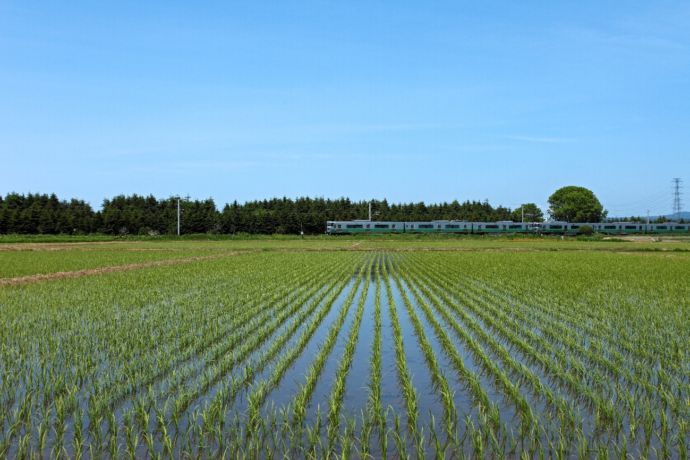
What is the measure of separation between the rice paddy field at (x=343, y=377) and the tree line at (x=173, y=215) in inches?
3102

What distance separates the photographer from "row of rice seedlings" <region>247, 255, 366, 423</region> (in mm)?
5428

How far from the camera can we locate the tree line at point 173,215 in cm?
8831

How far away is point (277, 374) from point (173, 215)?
95586 millimetres

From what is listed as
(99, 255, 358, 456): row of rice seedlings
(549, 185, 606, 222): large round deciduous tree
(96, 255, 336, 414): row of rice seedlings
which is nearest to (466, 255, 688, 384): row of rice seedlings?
(99, 255, 358, 456): row of rice seedlings

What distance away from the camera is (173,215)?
97750 millimetres

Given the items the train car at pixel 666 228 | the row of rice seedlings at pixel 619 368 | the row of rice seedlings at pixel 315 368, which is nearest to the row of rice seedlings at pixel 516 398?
the row of rice seedlings at pixel 619 368

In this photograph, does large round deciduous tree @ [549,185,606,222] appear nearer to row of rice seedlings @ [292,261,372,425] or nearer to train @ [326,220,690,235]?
train @ [326,220,690,235]

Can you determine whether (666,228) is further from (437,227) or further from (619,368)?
(619,368)

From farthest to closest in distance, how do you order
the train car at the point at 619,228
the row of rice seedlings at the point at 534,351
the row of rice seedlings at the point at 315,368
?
the train car at the point at 619,228 < the row of rice seedlings at the point at 534,351 < the row of rice seedlings at the point at 315,368

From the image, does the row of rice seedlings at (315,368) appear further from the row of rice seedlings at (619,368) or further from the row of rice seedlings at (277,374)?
the row of rice seedlings at (619,368)

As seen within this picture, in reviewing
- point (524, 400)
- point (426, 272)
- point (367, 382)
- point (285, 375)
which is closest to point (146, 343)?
point (285, 375)

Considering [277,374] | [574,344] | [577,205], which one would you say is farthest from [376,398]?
[577,205]

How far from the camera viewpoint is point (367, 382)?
6730mm

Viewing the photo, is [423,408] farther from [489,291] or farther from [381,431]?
[489,291]
